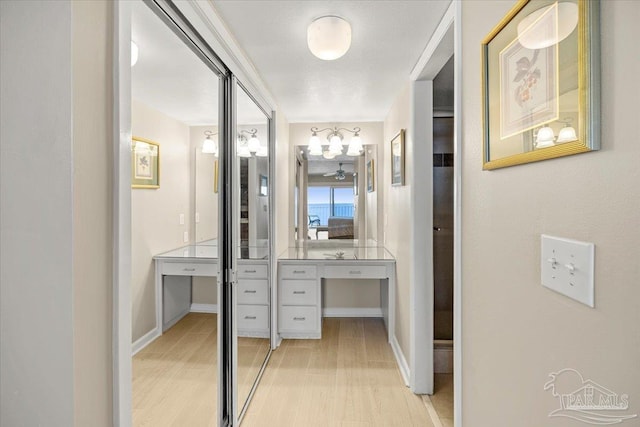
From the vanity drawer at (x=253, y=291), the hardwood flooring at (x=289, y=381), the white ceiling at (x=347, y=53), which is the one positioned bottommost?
the hardwood flooring at (x=289, y=381)

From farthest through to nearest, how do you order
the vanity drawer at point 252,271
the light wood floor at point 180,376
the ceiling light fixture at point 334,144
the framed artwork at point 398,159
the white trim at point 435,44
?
the ceiling light fixture at point 334,144, the framed artwork at point 398,159, the vanity drawer at point 252,271, the white trim at point 435,44, the light wood floor at point 180,376

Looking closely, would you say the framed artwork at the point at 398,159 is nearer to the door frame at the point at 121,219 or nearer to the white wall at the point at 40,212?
the door frame at the point at 121,219

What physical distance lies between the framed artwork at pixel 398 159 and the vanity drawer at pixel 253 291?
1.40 m

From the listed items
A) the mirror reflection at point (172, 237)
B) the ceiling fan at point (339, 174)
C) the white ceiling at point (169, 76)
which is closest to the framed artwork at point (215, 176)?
the mirror reflection at point (172, 237)

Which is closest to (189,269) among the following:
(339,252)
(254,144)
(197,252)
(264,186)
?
(197,252)

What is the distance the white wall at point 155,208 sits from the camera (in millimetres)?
1072

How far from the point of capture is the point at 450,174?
302 cm

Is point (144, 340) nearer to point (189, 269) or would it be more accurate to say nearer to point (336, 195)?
point (189, 269)

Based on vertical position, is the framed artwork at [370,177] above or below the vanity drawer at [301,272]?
above

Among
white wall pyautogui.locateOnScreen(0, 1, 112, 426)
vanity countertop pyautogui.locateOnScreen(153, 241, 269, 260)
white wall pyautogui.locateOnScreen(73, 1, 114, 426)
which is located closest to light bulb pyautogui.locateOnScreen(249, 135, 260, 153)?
vanity countertop pyautogui.locateOnScreen(153, 241, 269, 260)

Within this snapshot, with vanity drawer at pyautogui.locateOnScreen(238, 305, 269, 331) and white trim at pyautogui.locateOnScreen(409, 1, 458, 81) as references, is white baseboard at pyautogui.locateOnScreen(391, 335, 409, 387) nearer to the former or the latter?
vanity drawer at pyautogui.locateOnScreen(238, 305, 269, 331)

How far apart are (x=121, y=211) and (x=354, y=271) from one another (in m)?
2.56

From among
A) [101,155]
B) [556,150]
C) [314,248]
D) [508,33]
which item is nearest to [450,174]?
[314,248]

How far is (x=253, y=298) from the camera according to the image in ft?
8.24
